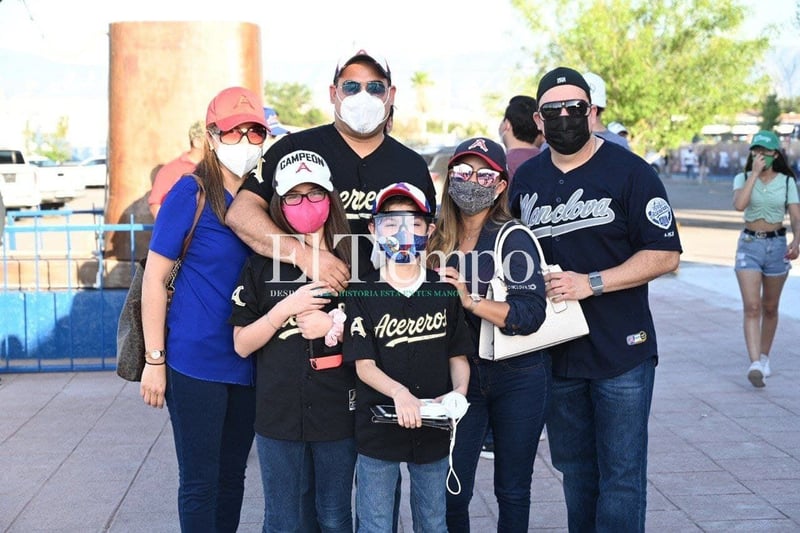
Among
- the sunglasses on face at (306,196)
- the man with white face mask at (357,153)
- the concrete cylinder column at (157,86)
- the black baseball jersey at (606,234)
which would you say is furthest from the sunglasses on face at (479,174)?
the concrete cylinder column at (157,86)

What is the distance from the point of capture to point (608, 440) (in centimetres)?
399

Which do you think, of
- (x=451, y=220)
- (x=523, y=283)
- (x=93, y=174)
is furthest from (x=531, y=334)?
(x=93, y=174)

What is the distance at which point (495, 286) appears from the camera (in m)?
3.81

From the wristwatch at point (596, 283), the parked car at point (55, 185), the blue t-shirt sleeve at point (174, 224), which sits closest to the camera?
the blue t-shirt sleeve at point (174, 224)

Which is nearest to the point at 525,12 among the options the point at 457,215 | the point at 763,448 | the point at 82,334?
the point at 82,334

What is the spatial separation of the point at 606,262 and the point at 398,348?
96 cm

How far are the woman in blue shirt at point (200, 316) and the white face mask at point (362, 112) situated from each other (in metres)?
0.36

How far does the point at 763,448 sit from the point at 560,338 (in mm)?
3003

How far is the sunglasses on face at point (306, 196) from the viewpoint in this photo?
3.58 metres

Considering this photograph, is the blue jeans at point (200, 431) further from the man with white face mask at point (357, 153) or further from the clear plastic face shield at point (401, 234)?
the clear plastic face shield at point (401, 234)

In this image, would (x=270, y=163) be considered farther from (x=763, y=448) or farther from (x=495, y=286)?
(x=763, y=448)

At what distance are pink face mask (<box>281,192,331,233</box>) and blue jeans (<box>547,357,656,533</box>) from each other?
48.6 inches

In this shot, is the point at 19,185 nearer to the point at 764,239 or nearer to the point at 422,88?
the point at 764,239

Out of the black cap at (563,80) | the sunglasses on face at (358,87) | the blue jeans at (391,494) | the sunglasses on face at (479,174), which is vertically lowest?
the blue jeans at (391,494)
